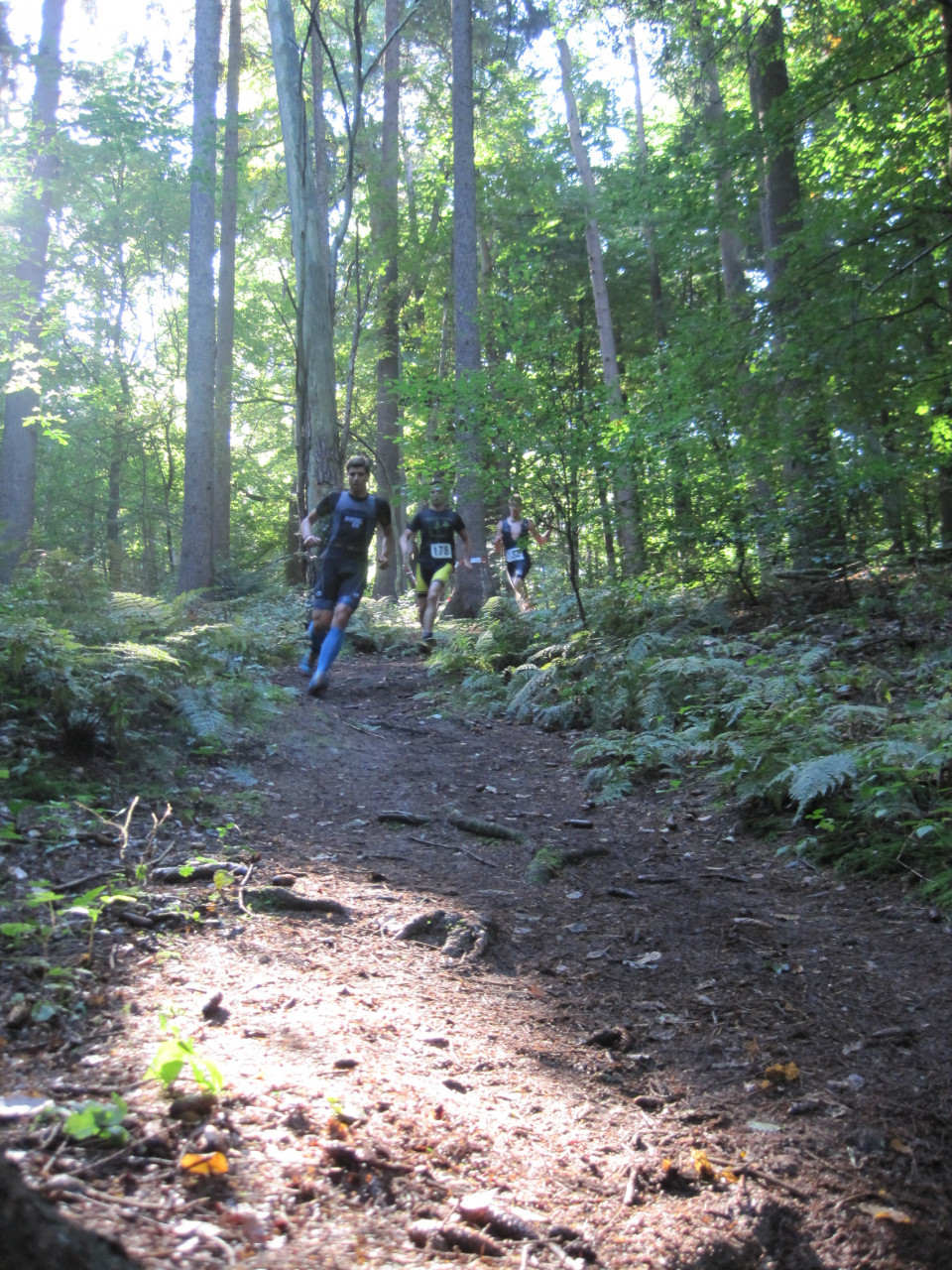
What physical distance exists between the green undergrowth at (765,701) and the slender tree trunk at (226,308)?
11.9 meters

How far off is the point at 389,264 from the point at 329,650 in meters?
14.9

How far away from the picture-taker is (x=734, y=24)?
853cm

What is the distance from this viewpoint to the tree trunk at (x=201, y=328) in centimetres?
1526

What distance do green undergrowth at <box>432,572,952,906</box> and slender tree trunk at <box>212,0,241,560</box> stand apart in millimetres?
11868

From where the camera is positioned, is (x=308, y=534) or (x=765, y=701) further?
(x=308, y=534)

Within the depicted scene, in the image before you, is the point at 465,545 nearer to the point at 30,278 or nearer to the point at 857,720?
the point at 857,720

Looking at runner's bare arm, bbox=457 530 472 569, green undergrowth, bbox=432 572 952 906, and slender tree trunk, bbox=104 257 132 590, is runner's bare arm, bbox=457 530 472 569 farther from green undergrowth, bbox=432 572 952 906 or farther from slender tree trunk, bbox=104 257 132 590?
slender tree trunk, bbox=104 257 132 590

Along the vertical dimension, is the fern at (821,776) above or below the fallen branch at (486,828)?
above

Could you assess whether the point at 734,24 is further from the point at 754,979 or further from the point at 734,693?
the point at 754,979

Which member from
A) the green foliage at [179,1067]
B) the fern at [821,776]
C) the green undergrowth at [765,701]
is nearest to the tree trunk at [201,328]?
the green undergrowth at [765,701]

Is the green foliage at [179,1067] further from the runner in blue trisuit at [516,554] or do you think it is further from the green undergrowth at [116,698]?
the runner in blue trisuit at [516,554]

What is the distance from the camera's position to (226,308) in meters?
20.5

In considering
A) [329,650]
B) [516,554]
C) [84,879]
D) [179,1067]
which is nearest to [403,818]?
[84,879]

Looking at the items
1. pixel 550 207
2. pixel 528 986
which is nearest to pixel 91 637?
pixel 528 986
